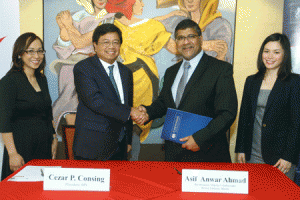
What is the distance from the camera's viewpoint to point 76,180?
105 centimetres

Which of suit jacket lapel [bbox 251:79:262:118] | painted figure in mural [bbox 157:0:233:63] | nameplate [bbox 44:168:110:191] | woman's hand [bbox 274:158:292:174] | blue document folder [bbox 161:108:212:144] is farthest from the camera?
painted figure in mural [bbox 157:0:233:63]

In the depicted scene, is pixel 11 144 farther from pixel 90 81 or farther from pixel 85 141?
pixel 90 81

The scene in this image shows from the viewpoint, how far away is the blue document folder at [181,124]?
1636mm

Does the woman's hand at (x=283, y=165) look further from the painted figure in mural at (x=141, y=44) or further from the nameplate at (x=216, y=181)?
the painted figure in mural at (x=141, y=44)

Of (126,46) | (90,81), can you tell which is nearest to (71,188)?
(90,81)

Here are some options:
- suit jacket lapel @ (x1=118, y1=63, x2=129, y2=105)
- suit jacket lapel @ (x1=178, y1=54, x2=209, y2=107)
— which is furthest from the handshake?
suit jacket lapel @ (x1=178, y1=54, x2=209, y2=107)

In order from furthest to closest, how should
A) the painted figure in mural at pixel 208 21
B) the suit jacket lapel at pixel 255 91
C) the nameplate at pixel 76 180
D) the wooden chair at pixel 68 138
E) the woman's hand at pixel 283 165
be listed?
the painted figure in mural at pixel 208 21
the wooden chair at pixel 68 138
the suit jacket lapel at pixel 255 91
the woman's hand at pixel 283 165
the nameplate at pixel 76 180

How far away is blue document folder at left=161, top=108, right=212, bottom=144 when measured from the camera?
164cm

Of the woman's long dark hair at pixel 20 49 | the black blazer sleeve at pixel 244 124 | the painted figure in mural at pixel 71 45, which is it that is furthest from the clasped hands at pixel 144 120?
the painted figure in mural at pixel 71 45

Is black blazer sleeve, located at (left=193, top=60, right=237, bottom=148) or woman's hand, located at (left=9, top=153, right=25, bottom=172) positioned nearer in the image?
black blazer sleeve, located at (left=193, top=60, right=237, bottom=148)

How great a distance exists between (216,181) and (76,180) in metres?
0.60

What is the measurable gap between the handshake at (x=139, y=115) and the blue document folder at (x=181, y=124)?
35cm

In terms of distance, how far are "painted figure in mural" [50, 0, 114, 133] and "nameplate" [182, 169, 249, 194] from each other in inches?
87.9

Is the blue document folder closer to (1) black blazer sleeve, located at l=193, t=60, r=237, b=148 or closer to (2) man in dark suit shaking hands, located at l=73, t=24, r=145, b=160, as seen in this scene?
(1) black blazer sleeve, located at l=193, t=60, r=237, b=148
